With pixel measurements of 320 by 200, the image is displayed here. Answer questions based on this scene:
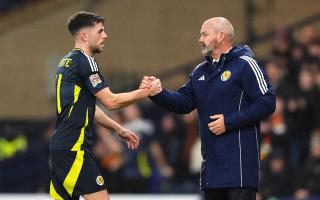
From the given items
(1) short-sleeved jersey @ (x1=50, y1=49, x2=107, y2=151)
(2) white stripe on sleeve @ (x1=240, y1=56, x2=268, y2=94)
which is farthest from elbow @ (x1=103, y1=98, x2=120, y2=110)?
(2) white stripe on sleeve @ (x1=240, y1=56, x2=268, y2=94)

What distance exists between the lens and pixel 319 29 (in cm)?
1609

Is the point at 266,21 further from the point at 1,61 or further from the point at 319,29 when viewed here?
the point at 1,61

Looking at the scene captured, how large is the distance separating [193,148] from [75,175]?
251 inches

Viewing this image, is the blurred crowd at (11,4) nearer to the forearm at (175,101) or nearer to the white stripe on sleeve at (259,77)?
the forearm at (175,101)

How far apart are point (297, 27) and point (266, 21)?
2.02 metres

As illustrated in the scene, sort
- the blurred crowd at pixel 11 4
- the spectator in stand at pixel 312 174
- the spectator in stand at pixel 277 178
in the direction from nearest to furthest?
1. the spectator in stand at pixel 277 178
2. the spectator in stand at pixel 312 174
3. the blurred crowd at pixel 11 4

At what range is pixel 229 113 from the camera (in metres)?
7.96

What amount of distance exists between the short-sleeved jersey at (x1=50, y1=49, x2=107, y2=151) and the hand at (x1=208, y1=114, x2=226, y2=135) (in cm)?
88

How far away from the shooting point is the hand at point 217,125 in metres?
7.88

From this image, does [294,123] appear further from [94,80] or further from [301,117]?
[94,80]

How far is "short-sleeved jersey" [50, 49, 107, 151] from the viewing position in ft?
25.7

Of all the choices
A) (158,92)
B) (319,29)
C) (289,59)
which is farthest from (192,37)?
(158,92)

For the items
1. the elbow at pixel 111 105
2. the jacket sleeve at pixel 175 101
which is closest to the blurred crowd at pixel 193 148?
the jacket sleeve at pixel 175 101

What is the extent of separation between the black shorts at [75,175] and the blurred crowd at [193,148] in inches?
153
